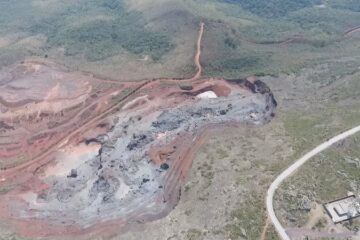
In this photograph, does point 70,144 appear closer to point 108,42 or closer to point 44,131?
point 44,131

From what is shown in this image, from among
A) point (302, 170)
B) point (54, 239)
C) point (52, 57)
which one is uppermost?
point (302, 170)

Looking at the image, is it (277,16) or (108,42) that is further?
(277,16)

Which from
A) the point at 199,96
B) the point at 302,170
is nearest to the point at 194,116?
the point at 199,96

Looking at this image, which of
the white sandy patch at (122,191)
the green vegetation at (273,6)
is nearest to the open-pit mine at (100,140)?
the white sandy patch at (122,191)

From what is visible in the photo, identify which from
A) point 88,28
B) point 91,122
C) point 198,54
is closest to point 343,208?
point 91,122

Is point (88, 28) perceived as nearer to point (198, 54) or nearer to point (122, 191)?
point (198, 54)
